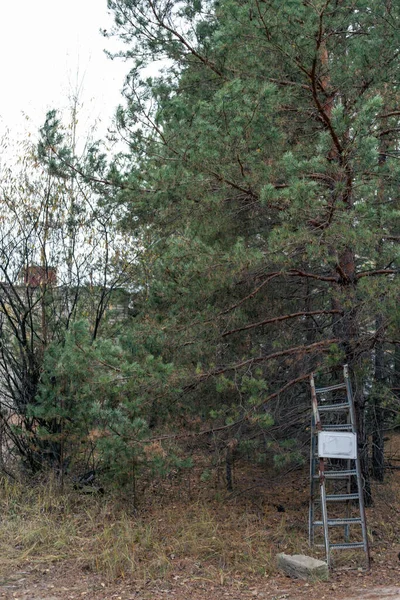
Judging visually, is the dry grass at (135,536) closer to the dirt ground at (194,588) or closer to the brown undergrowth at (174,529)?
the brown undergrowth at (174,529)

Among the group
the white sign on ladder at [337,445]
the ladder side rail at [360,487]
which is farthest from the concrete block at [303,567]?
the white sign on ladder at [337,445]

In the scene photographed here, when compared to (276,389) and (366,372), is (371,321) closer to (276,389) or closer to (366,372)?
(366,372)

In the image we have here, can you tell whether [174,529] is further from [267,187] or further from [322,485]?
[267,187]

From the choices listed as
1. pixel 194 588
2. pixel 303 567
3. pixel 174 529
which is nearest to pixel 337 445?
pixel 303 567

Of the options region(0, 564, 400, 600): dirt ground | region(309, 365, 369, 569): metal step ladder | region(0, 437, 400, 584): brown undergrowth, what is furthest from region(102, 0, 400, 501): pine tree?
region(0, 564, 400, 600): dirt ground

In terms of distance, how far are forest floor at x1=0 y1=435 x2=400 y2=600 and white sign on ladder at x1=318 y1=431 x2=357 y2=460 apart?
4.00 ft

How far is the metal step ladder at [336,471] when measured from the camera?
6934mm

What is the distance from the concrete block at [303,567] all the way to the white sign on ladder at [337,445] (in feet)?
3.52

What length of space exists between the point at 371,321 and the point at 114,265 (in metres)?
3.82

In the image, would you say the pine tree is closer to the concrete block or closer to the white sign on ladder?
the white sign on ladder

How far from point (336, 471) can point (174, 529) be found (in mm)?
2074

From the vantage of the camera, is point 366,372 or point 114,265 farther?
point 114,265

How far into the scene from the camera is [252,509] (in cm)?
905

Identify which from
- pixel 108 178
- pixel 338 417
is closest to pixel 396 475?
pixel 338 417
